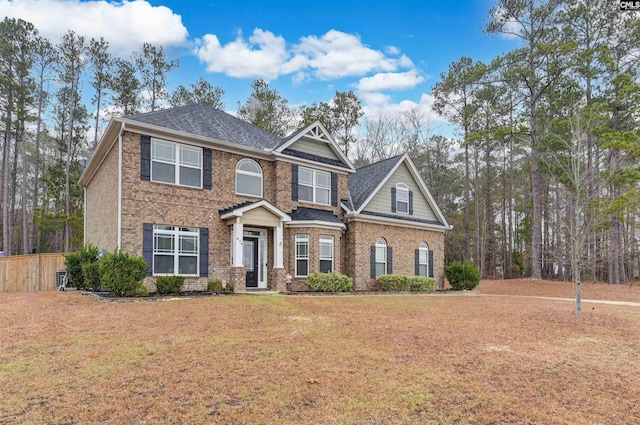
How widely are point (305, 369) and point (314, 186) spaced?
12.9m

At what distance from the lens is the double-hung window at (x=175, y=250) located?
43.1ft

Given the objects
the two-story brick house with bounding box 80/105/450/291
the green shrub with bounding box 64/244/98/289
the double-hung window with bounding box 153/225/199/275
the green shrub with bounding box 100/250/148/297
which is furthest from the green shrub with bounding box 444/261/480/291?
the green shrub with bounding box 64/244/98/289

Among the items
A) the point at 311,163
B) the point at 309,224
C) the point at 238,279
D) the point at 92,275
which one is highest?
the point at 311,163

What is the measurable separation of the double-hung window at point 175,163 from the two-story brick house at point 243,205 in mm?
35

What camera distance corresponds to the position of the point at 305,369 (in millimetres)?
5273

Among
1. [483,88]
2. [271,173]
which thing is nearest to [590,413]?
[271,173]

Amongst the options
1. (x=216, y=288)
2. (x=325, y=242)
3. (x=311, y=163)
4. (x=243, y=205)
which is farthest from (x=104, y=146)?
(x=325, y=242)

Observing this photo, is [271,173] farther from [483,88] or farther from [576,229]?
[483,88]

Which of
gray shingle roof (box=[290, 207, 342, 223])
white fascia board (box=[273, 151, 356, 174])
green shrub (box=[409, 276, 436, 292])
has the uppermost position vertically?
white fascia board (box=[273, 151, 356, 174])

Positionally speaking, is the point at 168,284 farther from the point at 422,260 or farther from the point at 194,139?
the point at 422,260

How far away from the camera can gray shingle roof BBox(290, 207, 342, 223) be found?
16.3 metres

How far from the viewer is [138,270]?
11.1m

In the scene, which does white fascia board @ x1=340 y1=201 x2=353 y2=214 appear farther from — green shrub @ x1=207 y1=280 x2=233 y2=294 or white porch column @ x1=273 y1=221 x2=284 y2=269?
green shrub @ x1=207 y1=280 x2=233 y2=294

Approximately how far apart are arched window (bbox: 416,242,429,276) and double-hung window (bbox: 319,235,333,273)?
593 centimetres
